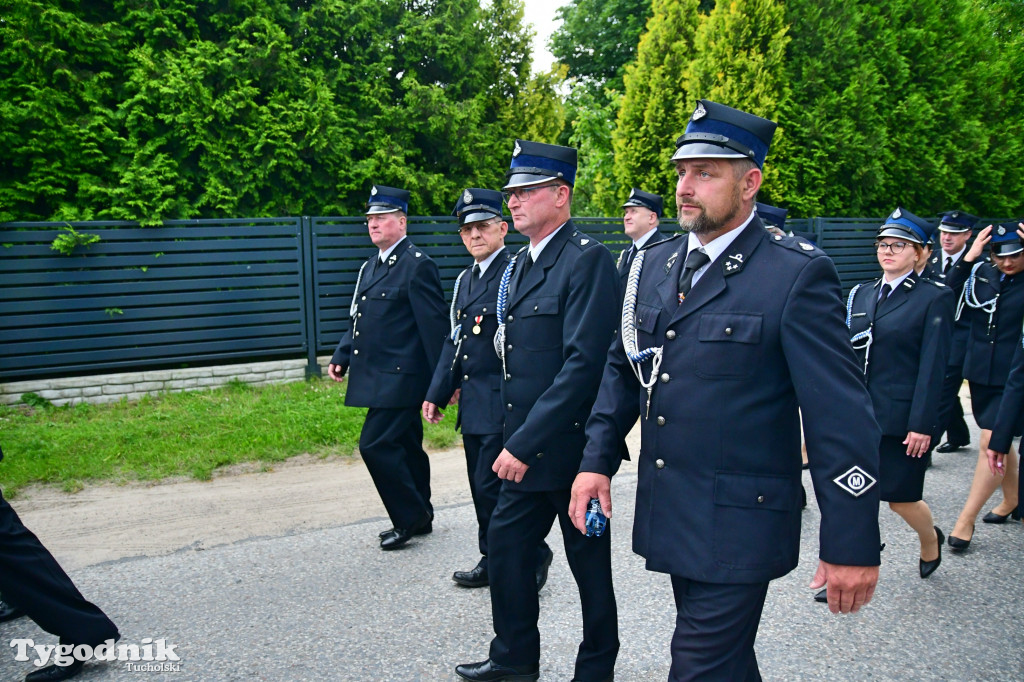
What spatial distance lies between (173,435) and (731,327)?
20.4 ft

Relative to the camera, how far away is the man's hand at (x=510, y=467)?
3.22 meters

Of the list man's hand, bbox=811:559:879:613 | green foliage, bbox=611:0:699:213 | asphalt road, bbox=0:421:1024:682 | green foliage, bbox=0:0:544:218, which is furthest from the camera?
green foliage, bbox=611:0:699:213

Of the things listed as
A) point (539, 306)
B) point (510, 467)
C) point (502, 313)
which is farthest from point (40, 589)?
point (539, 306)

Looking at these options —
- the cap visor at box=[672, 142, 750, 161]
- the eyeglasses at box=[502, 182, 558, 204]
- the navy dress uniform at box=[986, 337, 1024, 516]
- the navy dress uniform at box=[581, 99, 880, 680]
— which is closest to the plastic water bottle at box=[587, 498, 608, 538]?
the navy dress uniform at box=[581, 99, 880, 680]

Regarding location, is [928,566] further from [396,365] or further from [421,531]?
[396,365]

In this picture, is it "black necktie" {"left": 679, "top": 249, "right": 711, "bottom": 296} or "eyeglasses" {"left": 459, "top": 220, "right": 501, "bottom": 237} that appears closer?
"black necktie" {"left": 679, "top": 249, "right": 711, "bottom": 296}

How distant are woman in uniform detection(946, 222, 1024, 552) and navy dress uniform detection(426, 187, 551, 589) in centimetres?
307

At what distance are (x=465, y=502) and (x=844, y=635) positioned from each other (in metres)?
2.91

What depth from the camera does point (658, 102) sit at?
13180mm

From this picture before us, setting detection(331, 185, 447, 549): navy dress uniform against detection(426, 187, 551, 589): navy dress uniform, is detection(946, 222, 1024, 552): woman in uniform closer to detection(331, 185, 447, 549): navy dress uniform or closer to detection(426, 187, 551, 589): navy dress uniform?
detection(426, 187, 551, 589): navy dress uniform

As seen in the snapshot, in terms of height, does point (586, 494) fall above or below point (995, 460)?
above

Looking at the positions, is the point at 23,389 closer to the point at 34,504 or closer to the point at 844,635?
the point at 34,504

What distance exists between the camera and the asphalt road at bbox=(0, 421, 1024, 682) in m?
3.60

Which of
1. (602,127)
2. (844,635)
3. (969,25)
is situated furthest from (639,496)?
(969,25)
